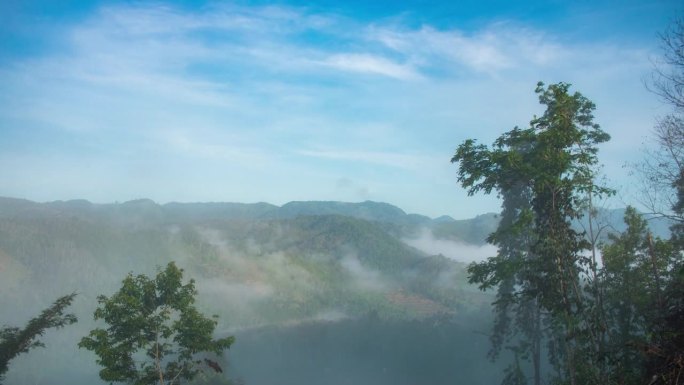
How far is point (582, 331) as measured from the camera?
47.1 ft

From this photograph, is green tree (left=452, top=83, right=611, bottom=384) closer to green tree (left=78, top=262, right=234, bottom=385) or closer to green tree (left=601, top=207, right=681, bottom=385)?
green tree (left=601, top=207, right=681, bottom=385)

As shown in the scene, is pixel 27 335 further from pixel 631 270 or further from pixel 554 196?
pixel 631 270

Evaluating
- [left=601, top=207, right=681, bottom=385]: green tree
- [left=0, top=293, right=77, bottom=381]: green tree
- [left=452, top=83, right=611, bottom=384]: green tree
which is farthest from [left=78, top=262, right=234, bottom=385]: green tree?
[left=601, top=207, right=681, bottom=385]: green tree

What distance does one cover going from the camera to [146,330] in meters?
18.0

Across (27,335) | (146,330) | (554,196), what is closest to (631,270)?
(554,196)

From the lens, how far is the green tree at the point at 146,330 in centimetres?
1712

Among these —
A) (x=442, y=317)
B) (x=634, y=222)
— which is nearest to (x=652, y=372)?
(x=634, y=222)

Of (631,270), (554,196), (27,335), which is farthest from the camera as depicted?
(631,270)

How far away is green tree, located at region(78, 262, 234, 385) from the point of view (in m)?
17.1

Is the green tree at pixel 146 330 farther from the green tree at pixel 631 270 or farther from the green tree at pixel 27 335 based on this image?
the green tree at pixel 631 270

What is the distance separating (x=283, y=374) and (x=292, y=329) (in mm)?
58589

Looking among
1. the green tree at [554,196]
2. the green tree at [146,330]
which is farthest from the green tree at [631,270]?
the green tree at [146,330]

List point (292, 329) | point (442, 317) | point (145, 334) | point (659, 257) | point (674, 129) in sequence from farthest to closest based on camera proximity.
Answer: point (292, 329)
point (442, 317)
point (659, 257)
point (145, 334)
point (674, 129)

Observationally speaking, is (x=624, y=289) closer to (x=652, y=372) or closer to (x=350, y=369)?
(x=652, y=372)
